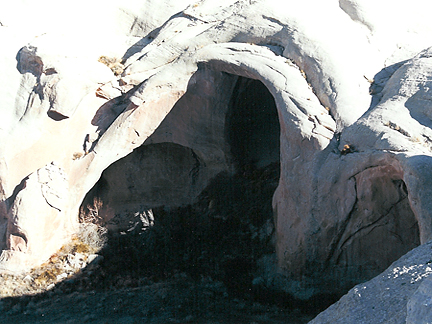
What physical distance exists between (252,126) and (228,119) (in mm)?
936

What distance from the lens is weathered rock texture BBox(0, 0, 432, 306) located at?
354 inches

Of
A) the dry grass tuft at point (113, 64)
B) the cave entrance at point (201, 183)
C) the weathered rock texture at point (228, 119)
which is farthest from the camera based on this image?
the dry grass tuft at point (113, 64)

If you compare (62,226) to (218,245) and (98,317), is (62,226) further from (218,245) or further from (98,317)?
(218,245)

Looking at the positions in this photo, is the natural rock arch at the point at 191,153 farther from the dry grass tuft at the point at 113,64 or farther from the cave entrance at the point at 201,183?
the dry grass tuft at the point at 113,64

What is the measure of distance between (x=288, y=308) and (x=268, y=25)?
16.3 ft

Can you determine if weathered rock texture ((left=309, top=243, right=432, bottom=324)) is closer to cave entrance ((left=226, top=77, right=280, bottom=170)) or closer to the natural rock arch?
the natural rock arch

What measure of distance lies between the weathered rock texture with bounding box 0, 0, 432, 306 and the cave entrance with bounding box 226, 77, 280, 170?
3cm

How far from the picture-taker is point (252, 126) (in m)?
12.7

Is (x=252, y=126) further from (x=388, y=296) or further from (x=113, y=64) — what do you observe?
(x=388, y=296)

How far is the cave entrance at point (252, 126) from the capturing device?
1205 cm

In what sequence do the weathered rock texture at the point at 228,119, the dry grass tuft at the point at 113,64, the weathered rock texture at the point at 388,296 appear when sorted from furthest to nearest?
1. the dry grass tuft at the point at 113,64
2. the weathered rock texture at the point at 228,119
3. the weathered rock texture at the point at 388,296

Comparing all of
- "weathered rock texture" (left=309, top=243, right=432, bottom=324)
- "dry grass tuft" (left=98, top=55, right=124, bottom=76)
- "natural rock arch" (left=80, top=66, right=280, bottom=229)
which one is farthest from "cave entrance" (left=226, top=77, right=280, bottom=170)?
"weathered rock texture" (left=309, top=243, right=432, bottom=324)

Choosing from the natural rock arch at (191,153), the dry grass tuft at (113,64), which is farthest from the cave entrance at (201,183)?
the dry grass tuft at (113,64)

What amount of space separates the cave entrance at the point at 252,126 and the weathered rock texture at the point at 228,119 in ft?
0.10
